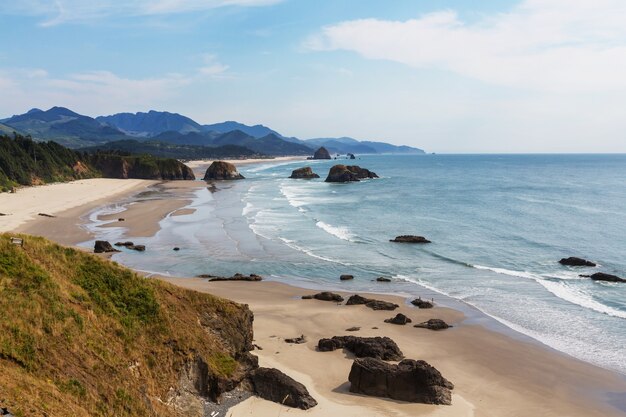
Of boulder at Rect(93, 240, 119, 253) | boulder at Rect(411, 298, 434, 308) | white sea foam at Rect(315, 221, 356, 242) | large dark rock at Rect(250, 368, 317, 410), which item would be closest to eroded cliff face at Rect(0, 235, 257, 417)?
large dark rock at Rect(250, 368, 317, 410)

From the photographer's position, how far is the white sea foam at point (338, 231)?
51075 millimetres

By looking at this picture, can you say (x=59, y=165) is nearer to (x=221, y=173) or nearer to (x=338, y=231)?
(x=221, y=173)

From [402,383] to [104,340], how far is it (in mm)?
9712

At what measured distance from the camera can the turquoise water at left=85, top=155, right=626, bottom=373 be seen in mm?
28344

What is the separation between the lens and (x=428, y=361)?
21.5m

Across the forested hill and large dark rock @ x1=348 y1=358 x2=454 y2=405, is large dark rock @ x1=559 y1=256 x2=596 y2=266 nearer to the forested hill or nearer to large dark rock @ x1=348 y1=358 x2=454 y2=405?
large dark rock @ x1=348 y1=358 x2=454 y2=405

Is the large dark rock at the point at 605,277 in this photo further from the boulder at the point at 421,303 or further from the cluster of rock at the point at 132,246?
the cluster of rock at the point at 132,246

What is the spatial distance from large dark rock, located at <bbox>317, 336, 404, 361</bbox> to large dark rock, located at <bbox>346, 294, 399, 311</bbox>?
654 cm

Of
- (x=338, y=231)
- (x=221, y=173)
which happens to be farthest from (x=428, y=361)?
(x=221, y=173)

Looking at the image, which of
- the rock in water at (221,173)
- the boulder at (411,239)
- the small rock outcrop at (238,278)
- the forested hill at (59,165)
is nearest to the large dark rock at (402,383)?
the small rock outcrop at (238,278)

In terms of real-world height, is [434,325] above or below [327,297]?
below

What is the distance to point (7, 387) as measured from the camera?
9.68 m

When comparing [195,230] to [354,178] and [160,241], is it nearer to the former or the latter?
[160,241]

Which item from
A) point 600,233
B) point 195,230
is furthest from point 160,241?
point 600,233
